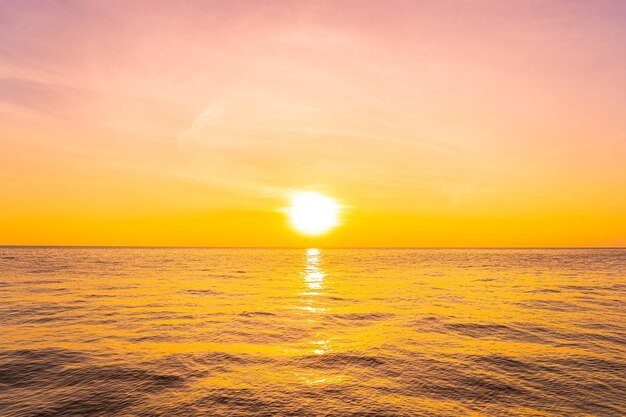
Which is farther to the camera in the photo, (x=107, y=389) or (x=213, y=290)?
(x=213, y=290)

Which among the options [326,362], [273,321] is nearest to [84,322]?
[273,321]

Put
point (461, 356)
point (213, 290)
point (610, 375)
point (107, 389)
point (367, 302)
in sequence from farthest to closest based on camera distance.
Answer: point (213, 290) → point (367, 302) → point (461, 356) → point (610, 375) → point (107, 389)

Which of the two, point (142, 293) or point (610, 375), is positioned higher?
point (142, 293)

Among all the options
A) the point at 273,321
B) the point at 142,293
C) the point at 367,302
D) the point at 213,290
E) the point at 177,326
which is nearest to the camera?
the point at 177,326

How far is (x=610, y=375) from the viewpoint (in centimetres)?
1554

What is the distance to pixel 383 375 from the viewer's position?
51.1 feet

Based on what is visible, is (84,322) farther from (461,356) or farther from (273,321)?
(461,356)

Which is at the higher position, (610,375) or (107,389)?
(107,389)

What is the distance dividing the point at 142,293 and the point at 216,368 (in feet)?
89.9

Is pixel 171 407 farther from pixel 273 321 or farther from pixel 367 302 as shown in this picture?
pixel 367 302

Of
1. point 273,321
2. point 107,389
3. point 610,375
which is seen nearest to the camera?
point 107,389

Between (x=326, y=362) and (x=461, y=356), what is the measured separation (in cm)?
672

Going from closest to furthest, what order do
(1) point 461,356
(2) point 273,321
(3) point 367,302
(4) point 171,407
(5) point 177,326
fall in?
(4) point 171,407 → (1) point 461,356 → (5) point 177,326 → (2) point 273,321 → (3) point 367,302

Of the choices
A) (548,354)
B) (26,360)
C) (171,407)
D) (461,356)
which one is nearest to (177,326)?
(26,360)
